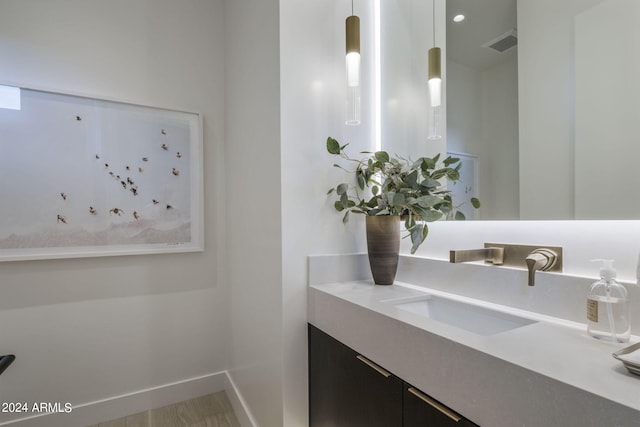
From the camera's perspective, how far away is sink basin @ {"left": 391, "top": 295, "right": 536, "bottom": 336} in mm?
958

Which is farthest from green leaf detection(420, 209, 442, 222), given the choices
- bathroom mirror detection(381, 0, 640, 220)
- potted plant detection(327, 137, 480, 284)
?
bathroom mirror detection(381, 0, 640, 220)

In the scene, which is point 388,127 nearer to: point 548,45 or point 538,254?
point 548,45

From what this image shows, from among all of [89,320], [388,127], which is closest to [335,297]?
[388,127]

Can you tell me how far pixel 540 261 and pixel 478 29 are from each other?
3.07ft

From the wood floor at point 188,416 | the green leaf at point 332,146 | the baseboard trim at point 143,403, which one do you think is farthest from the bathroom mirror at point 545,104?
the wood floor at point 188,416

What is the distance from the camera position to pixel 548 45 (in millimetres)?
1008

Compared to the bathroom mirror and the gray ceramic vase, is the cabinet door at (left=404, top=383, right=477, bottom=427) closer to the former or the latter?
the gray ceramic vase

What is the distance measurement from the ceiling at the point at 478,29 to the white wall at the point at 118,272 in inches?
58.9

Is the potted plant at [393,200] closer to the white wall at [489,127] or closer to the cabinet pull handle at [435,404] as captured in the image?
the white wall at [489,127]

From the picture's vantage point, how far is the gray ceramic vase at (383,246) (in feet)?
4.29

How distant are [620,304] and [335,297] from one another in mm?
783

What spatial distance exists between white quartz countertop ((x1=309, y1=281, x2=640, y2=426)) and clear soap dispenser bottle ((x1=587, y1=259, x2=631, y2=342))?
0.03m

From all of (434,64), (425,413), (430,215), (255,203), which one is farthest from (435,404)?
(434,64)

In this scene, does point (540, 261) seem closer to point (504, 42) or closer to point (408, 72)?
point (504, 42)
